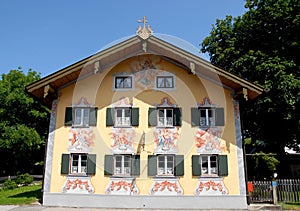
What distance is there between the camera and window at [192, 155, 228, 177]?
1351cm

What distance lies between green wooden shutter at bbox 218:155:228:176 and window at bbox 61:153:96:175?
20.1 feet

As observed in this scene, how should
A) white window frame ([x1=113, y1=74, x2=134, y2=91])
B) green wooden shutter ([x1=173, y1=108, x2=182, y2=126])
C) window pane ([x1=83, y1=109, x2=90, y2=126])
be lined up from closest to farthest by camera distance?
green wooden shutter ([x1=173, y1=108, x2=182, y2=126]) < window pane ([x1=83, y1=109, x2=90, y2=126]) < white window frame ([x1=113, y1=74, x2=134, y2=91])

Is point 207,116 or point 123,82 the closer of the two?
point 207,116

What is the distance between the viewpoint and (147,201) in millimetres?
13344

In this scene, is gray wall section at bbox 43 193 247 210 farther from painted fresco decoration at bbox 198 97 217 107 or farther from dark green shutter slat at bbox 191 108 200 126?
painted fresco decoration at bbox 198 97 217 107

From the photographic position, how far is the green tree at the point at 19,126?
90.8 feet

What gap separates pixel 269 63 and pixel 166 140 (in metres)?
9.92

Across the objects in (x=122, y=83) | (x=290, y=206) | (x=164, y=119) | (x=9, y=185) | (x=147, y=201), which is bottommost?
(x=290, y=206)

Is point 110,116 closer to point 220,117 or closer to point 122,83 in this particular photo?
point 122,83

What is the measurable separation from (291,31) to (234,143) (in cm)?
1119

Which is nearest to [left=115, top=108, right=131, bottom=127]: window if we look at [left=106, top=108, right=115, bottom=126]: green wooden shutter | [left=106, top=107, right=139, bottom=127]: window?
[left=106, top=107, right=139, bottom=127]: window

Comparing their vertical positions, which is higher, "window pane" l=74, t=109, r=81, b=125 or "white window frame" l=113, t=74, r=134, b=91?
"white window frame" l=113, t=74, r=134, b=91

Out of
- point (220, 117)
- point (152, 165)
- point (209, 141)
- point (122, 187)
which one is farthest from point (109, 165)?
point (220, 117)


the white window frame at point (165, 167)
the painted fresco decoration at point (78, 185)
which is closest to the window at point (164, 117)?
Answer: the white window frame at point (165, 167)
